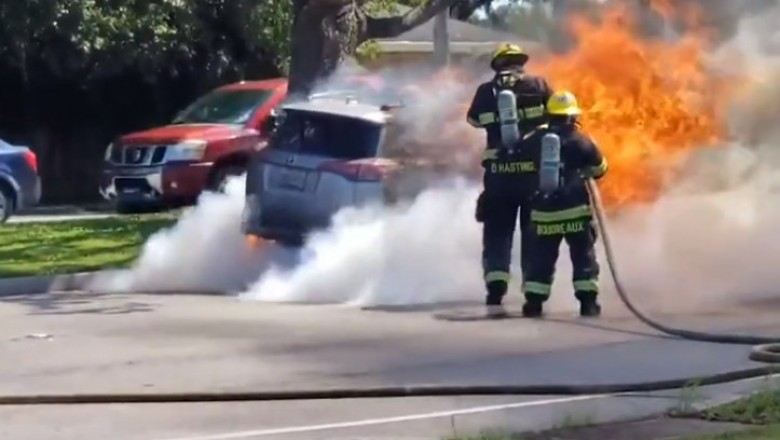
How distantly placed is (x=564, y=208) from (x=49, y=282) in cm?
499

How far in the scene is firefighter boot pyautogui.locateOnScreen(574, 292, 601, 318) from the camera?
12.9 metres

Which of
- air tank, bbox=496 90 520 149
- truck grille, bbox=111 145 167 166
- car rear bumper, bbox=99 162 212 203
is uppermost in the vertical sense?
air tank, bbox=496 90 520 149

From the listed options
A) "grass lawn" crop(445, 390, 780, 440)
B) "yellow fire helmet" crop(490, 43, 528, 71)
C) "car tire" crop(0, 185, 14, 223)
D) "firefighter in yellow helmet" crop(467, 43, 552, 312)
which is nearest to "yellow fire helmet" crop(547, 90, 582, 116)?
"firefighter in yellow helmet" crop(467, 43, 552, 312)

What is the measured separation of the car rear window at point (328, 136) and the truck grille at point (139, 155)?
8582 millimetres

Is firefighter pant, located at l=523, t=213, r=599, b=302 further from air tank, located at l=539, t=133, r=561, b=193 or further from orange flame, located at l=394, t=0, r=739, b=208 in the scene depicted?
orange flame, located at l=394, t=0, r=739, b=208

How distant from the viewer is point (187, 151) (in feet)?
76.1

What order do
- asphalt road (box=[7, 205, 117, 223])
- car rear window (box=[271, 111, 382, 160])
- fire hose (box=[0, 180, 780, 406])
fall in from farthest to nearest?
asphalt road (box=[7, 205, 117, 223]) → car rear window (box=[271, 111, 382, 160]) → fire hose (box=[0, 180, 780, 406])

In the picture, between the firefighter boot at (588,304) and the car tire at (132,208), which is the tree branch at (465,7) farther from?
the firefighter boot at (588,304)

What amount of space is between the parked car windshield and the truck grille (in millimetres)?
863

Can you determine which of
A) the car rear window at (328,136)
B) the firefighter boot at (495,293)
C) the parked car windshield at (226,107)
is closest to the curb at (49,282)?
the car rear window at (328,136)

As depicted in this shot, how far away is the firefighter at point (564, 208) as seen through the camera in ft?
41.7

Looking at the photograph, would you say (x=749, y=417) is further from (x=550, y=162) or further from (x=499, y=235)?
(x=499, y=235)

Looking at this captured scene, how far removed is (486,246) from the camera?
1338 centimetres

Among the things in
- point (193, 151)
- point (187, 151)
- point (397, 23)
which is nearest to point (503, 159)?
point (397, 23)
